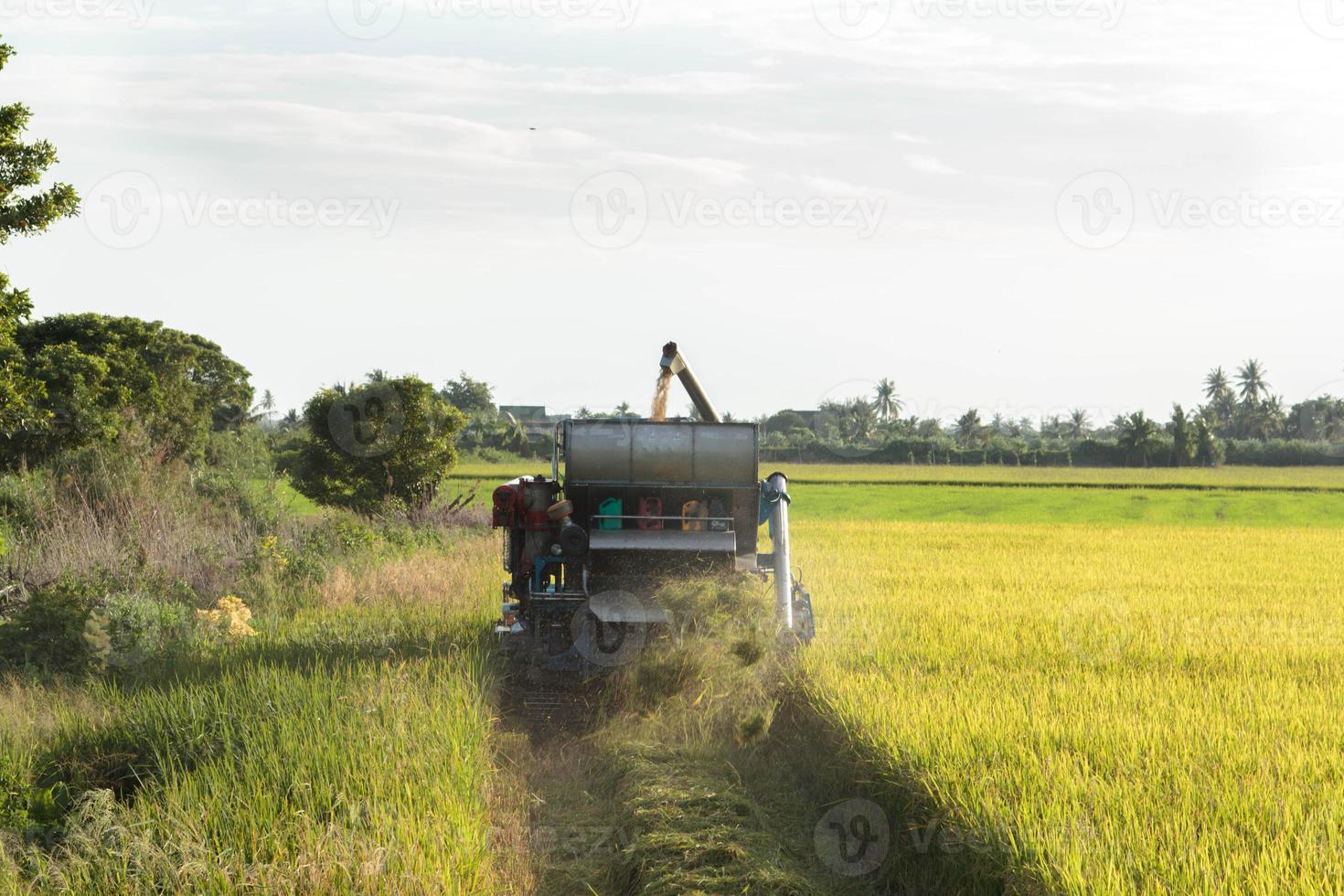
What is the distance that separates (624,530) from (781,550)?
162cm

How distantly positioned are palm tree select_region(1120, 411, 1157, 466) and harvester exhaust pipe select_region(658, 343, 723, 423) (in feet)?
267

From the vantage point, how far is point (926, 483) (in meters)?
66.0

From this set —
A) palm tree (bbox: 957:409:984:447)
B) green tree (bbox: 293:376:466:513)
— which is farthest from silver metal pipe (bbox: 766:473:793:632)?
→ palm tree (bbox: 957:409:984:447)

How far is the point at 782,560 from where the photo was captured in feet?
38.1

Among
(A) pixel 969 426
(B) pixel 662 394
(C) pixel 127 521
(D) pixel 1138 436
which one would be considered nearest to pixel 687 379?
(B) pixel 662 394

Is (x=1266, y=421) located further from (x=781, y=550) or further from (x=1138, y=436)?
(x=781, y=550)

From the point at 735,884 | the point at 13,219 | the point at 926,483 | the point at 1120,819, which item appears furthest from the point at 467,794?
the point at 926,483

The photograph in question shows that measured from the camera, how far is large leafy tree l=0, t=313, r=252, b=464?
79.6 feet

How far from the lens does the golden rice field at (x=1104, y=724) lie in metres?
5.84

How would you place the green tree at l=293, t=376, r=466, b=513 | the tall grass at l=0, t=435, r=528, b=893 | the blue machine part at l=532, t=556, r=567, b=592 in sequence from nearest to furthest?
the tall grass at l=0, t=435, r=528, b=893, the blue machine part at l=532, t=556, r=567, b=592, the green tree at l=293, t=376, r=466, b=513

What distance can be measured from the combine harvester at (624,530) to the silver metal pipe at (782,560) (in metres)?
0.01

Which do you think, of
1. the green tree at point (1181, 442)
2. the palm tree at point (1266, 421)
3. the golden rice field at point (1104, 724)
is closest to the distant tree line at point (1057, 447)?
the green tree at point (1181, 442)

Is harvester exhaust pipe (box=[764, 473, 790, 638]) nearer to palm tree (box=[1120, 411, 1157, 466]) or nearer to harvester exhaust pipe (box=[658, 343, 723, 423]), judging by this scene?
harvester exhaust pipe (box=[658, 343, 723, 423])

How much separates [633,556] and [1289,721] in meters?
6.06
